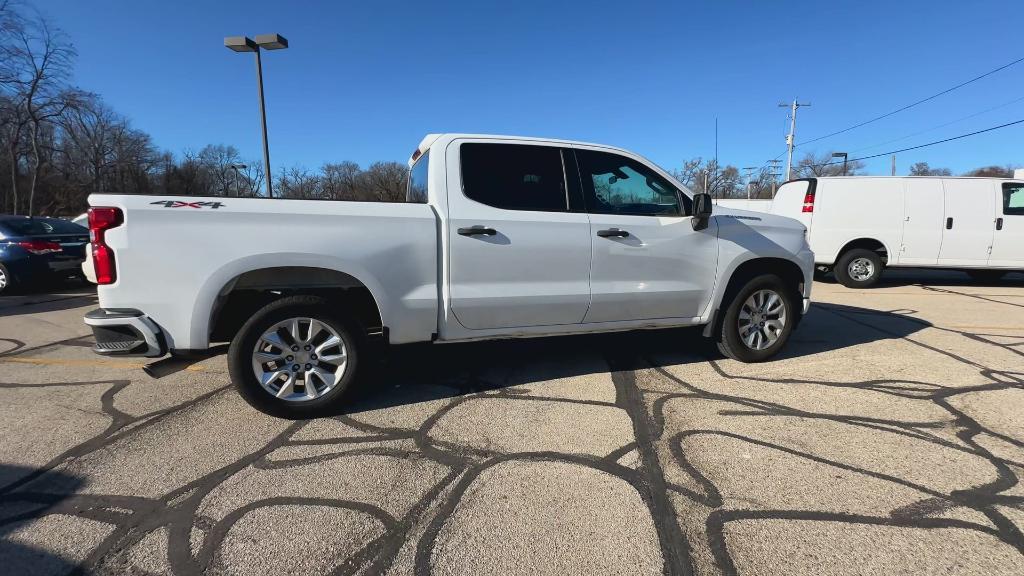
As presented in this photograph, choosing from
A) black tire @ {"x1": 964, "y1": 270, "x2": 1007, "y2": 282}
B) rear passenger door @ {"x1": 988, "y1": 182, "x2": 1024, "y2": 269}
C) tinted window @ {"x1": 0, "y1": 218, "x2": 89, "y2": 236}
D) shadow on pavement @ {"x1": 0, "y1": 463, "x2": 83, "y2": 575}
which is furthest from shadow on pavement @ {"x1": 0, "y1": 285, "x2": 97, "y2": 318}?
black tire @ {"x1": 964, "y1": 270, "x2": 1007, "y2": 282}

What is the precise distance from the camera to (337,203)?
3.31m

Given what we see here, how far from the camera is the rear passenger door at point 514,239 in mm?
3574

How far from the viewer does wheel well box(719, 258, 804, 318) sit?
4.50 m

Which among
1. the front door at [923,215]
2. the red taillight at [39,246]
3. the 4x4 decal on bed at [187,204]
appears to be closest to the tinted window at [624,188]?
the 4x4 decal on bed at [187,204]

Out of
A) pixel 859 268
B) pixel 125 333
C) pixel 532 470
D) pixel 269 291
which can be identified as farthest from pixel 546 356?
pixel 859 268

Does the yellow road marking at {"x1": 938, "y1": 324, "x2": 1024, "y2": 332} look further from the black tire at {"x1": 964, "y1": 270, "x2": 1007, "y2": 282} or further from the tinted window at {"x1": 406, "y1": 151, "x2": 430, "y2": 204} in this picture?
the tinted window at {"x1": 406, "y1": 151, "x2": 430, "y2": 204}

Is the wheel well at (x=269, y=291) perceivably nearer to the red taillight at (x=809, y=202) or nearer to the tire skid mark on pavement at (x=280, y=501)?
the tire skid mark on pavement at (x=280, y=501)

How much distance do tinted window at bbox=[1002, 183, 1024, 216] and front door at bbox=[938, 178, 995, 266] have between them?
0.27 m

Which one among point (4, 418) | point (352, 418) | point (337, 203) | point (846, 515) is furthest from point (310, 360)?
point (846, 515)

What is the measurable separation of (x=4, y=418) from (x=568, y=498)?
3.82 m

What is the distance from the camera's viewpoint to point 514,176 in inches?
151

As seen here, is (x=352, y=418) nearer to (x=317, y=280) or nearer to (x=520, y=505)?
(x=317, y=280)

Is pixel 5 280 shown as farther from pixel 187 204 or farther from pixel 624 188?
pixel 624 188

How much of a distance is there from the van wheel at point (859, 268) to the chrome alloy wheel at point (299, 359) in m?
9.89
